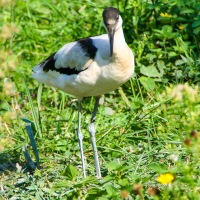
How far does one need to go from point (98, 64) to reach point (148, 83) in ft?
4.07

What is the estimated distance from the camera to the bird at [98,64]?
15.1 feet

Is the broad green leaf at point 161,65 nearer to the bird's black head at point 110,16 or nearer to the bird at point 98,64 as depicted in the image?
the bird at point 98,64

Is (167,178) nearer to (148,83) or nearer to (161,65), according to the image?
(148,83)

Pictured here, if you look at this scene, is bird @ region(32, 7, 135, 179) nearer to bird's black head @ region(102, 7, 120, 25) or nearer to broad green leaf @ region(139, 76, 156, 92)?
bird's black head @ region(102, 7, 120, 25)

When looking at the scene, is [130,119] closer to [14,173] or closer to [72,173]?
[14,173]

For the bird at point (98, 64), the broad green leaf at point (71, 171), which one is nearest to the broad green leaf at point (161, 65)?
the bird at point (98, 64)

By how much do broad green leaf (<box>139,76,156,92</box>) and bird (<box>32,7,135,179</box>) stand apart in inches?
37.0

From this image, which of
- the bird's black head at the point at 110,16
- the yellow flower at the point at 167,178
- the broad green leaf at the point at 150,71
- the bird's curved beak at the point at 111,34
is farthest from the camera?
the broad green leaf at the point at 150,71

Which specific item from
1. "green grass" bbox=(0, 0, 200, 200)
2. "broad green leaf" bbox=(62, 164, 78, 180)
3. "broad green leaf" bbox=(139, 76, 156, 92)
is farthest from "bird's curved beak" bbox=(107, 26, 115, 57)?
"broad green leaf" bbox=(139, 76, 156, 92)

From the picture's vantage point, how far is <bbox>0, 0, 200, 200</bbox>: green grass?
15.1ft

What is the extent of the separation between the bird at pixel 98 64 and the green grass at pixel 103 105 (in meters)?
0.32

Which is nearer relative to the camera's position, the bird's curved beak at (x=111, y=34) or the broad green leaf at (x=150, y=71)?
the bird's curved beak at (x=111, y=34)

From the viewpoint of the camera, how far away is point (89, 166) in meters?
5.08

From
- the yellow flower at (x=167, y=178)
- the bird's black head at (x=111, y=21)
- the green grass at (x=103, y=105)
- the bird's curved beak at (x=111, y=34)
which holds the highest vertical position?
the bird's black head at (x=111, y=21)
